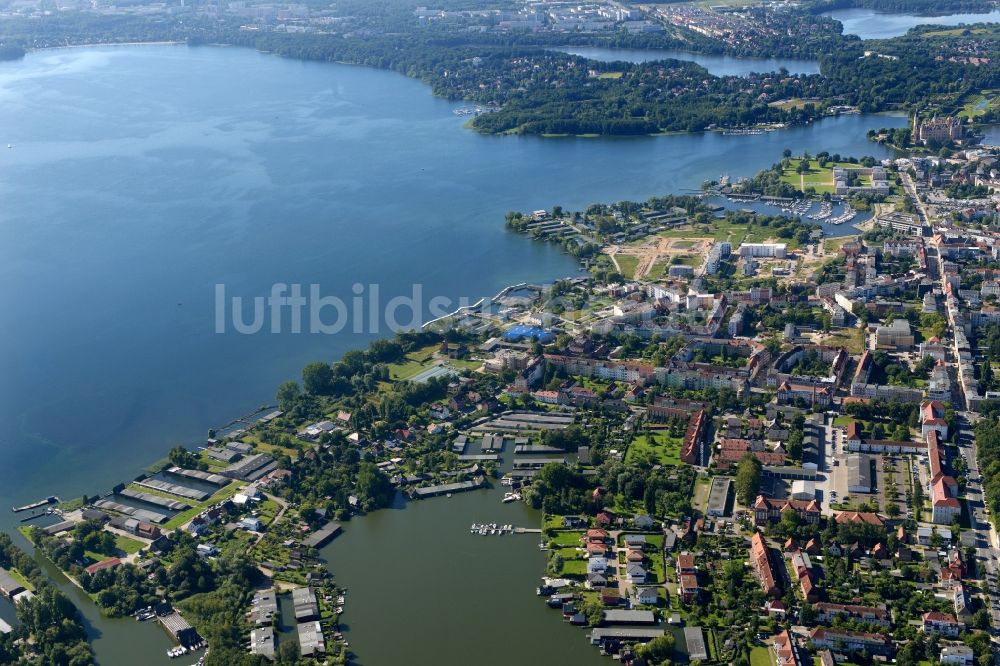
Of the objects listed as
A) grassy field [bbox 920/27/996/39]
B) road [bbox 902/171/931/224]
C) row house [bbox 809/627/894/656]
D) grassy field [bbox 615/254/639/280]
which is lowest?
row house [bbox 809/627/894/656]

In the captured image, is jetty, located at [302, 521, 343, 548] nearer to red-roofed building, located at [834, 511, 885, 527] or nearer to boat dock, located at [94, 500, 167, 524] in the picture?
boat dock, located at [94, 500, 167, 524]

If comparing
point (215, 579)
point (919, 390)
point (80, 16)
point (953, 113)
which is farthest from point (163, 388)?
point (80, 16)

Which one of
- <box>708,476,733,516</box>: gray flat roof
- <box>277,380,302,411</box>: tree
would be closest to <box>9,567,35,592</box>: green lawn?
<box>277,380,302,411</box>: tree

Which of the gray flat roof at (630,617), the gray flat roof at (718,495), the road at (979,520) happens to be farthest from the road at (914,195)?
the gray flat roof at (630,617)

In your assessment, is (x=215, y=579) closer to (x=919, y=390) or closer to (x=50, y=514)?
→ (x=50, y=514)

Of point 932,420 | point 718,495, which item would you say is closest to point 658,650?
point 718,495

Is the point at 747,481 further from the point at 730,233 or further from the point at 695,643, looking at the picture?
the point at 730,233

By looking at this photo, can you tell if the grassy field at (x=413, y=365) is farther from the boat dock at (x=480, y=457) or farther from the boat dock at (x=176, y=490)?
the boat dock at (x=176, y=490)
